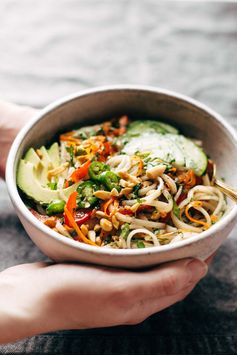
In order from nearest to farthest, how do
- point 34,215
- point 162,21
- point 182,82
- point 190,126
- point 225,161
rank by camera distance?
1. point 34,215
2. point 225,161
3. point 190,126
4. point 182,82
5. point 162,21

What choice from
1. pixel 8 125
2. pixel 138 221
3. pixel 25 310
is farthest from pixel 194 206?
pixel 8 125

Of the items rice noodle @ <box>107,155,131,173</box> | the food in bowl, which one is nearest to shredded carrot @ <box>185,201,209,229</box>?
the food in bowl

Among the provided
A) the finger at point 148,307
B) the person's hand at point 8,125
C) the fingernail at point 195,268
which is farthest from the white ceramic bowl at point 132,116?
the person's hand at point 8,125

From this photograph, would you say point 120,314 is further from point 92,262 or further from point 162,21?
point 162,21

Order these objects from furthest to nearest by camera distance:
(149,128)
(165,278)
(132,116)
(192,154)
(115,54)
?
(115,54)
(132,116)
(149,128)
(192,154)
(165,278)

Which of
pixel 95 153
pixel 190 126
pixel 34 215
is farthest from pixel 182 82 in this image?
pixel 34 215

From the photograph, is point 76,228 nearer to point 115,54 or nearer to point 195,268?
point 195,268

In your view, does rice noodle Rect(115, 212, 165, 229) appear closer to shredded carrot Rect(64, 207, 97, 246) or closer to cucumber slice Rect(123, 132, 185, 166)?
shredded carrot Rect(64, 207, 97, 246)
